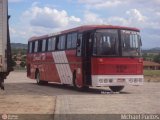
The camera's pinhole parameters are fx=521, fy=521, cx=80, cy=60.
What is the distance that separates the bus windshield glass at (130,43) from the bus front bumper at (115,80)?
43.2 inches

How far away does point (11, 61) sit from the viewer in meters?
18.0

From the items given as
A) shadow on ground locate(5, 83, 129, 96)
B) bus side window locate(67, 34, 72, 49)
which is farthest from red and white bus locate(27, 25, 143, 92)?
shadow on ground locate(5, 83, 129, 96)

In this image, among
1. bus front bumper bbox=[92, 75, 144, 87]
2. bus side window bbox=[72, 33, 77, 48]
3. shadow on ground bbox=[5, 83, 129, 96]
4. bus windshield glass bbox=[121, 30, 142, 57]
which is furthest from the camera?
bus side window bbox=[72, 33, 77, 48]

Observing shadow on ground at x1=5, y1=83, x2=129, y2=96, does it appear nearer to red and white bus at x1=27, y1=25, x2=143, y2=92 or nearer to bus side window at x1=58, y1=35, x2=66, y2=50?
red and white bus at x1=27, y1=25, x2=143, y2=92

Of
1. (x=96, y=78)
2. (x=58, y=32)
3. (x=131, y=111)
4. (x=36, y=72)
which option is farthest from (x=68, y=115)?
(x=36, y=72)

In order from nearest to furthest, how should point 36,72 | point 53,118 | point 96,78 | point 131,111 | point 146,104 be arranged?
point 53,118, point 131,111, point 146,104, point 96,78, point 36,72

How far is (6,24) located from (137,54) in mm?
9336

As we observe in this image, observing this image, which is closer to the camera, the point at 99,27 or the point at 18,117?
the point at 18,117

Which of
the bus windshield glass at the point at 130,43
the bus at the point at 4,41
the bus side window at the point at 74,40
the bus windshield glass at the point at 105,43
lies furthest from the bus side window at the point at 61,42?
the bus at the point at 4,41

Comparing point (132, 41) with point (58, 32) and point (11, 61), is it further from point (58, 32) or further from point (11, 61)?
point (11, 61)

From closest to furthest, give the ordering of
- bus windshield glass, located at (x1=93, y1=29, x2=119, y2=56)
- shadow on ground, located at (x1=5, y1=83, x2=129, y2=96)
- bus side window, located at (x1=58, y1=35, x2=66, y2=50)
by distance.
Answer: shadow on ground, located at (x1=5, y1=83, x2=129, y2=96)
bus windshield glass, located at (x1=93, y1=29, x2=119, y2=56)
bus side window, located at (x1=58, y1=35, x2=66, y2=50)

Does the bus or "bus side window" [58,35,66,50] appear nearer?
the bus

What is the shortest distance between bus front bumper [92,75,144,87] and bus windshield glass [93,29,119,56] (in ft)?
3.56

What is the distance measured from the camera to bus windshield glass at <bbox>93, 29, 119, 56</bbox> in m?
24.4
